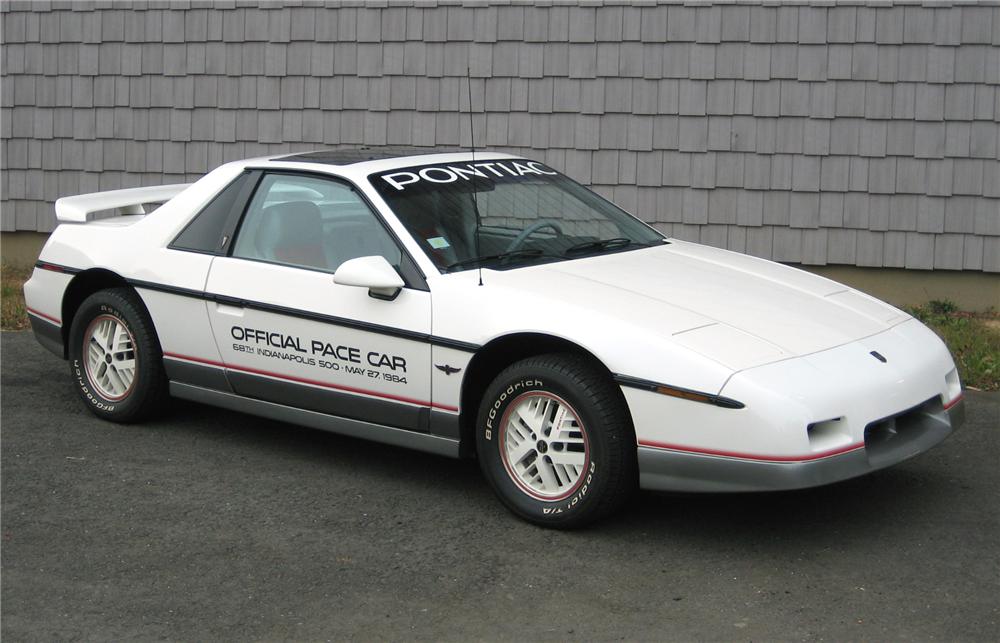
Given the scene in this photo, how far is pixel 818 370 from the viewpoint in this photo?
4492mm

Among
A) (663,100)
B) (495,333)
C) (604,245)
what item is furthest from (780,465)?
(663,100)

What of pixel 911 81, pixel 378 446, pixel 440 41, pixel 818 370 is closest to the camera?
pixel 818 370

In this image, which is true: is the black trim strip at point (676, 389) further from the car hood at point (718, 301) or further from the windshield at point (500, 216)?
the windshield at point (500, 216)

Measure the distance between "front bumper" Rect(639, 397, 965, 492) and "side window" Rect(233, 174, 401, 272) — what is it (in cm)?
148

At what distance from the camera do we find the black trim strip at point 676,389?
4328mm

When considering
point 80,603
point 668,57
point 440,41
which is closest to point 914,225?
point 668,57

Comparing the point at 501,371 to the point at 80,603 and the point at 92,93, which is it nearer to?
the point at 80,603

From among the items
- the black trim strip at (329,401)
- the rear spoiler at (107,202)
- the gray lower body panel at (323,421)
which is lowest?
the gray lower body panel at (323,421)

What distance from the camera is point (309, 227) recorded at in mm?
5613

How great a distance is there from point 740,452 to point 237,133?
274 inches

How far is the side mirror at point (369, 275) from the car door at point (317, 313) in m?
0.08

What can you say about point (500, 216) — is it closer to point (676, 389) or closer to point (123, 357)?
point (676, 389)

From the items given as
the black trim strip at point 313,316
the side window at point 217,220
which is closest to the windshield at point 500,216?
the black trim strip at point 313,316

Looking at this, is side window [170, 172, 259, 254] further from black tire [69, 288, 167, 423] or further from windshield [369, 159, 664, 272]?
windshield [369, 159, 664, 272]
